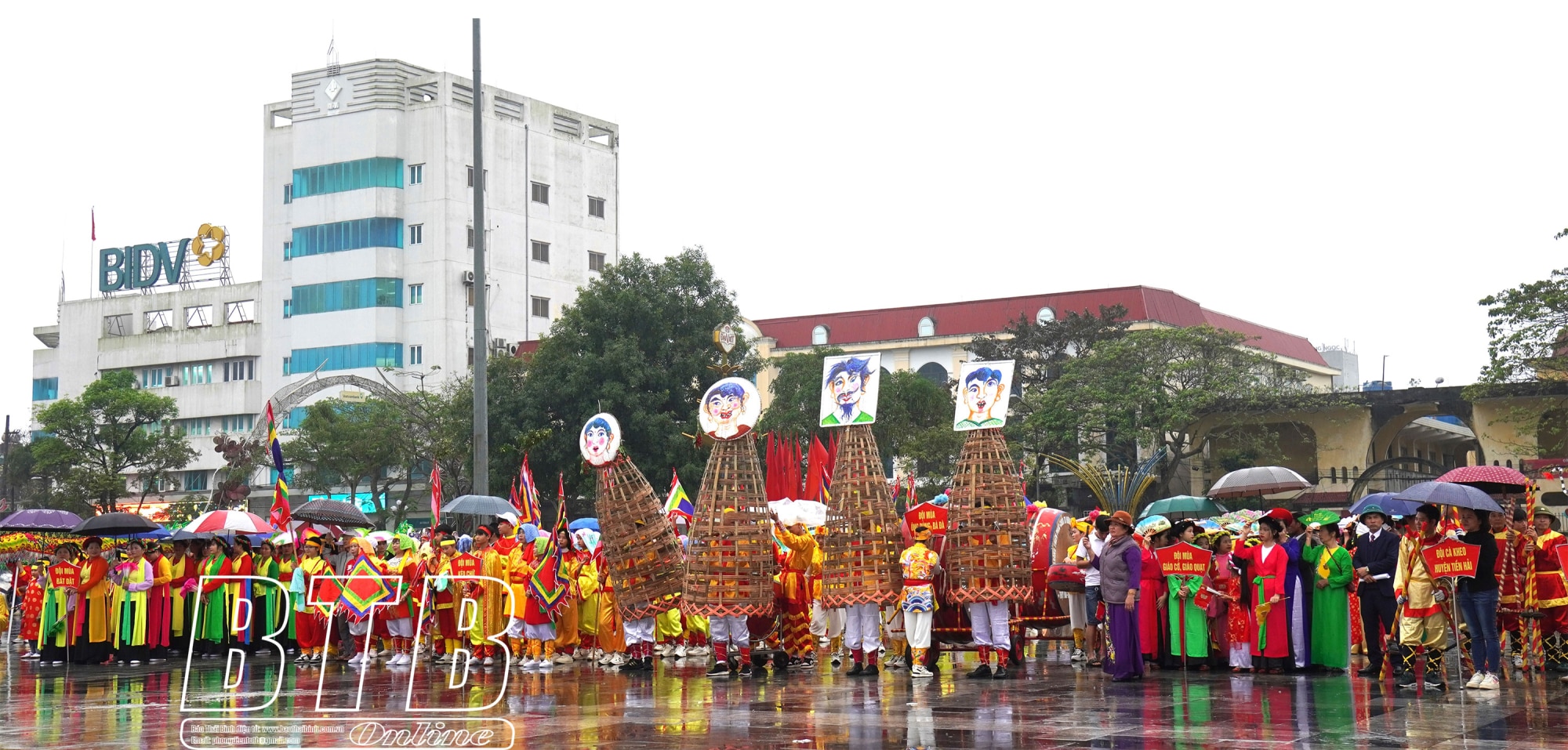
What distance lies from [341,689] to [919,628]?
514 cm

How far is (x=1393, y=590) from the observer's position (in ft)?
43.3

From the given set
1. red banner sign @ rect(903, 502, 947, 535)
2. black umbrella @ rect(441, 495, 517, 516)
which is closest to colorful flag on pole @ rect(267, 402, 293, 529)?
black umbrella @ rect(441, 495, 517, 516)

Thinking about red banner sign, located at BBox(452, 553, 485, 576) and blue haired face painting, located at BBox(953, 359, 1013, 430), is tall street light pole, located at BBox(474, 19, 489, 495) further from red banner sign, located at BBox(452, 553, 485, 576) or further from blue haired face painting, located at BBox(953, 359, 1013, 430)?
blue haired face painting, located at BBox(953, 359, 1013, 430)

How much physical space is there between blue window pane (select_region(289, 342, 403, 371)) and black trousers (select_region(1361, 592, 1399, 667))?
53.8 metres

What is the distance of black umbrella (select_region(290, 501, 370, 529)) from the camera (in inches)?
776

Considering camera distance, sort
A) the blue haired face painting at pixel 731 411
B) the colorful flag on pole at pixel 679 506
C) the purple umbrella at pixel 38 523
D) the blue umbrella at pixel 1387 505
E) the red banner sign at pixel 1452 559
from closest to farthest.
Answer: the red banner sign at pixel 1452 559, the blue haired face painting at pixel 731 411, the blue umbrella at pixel 1387 505, the colorful flag on pole at pixel 679 506, the purple umbrella at pixel 38 523

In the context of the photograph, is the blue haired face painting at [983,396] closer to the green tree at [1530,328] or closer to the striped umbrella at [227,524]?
the striped umbrella at [227,524]

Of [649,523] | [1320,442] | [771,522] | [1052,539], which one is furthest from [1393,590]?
[1320,442]

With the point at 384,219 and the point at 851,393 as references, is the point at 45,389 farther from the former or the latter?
the point at 851,393

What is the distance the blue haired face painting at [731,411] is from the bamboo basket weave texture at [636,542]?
1.21 m

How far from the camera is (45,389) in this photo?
243 ft

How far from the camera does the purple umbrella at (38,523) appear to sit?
20.1 m

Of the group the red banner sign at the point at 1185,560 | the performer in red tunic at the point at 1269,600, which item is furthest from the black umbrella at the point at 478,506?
the performer in red tunic at the point at 1269,600

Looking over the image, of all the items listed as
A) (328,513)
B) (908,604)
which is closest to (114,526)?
(328,513)
